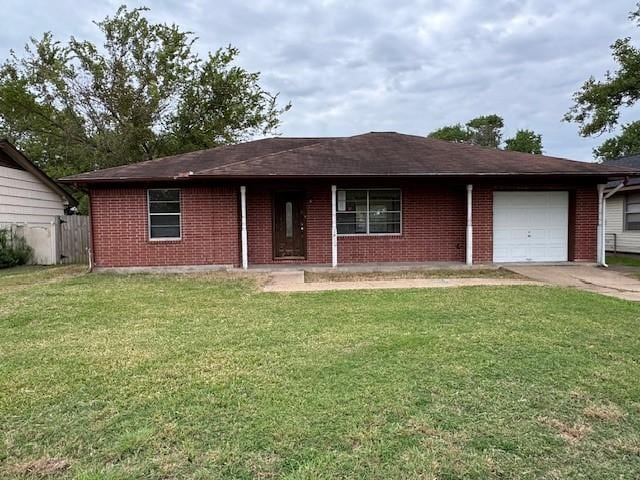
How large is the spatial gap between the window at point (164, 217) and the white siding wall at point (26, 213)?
512cm

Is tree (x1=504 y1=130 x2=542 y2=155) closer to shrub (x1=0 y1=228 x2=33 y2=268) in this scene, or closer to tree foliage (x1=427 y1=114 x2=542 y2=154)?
tree foliage (x1=427 y1=114 x2=542 y2=154)

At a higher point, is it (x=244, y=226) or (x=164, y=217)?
(x=164, y=217)

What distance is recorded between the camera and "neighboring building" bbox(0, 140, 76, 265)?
584 inches

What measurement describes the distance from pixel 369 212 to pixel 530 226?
14.7 ft

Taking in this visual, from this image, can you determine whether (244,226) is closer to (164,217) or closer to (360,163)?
(164,217)

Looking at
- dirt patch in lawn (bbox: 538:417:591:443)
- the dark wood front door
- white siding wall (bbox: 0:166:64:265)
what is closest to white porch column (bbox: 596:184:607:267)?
the dark wood front door

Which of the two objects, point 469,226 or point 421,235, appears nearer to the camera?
point 469,226

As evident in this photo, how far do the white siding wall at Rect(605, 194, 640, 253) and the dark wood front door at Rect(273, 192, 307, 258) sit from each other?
12018 millimetres

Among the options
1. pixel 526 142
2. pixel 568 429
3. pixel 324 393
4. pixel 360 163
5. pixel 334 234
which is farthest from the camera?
pixel 526 142

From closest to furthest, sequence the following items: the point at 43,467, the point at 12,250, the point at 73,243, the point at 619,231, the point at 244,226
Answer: the point at 43,467 < the point at 244,226 < the point at 12,250 < the point at 73,243 < the point at 619,231

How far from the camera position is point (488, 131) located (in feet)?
194

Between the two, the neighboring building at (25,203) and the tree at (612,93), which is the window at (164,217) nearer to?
the neighboring building at (25,203)

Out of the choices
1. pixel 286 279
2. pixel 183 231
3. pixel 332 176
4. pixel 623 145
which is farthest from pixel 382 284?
pixel 623 145

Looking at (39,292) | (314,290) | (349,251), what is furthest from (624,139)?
(39,292)
